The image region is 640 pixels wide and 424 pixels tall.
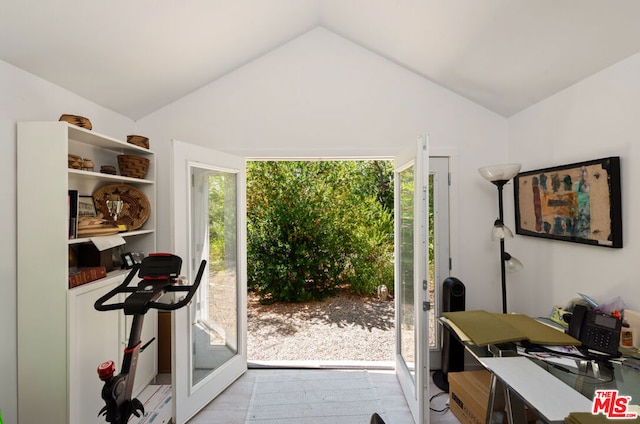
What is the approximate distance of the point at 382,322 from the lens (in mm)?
4145

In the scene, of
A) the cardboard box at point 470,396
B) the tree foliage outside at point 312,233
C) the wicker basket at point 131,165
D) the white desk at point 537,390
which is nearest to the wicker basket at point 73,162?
the wicker basket at point 131,165

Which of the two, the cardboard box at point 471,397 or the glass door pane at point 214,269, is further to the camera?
the glass door pane at point 214,269

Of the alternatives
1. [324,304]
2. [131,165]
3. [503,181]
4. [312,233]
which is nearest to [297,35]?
[131,165]

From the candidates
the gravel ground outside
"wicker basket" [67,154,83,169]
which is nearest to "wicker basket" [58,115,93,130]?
"wicker basket" [67,154,83,169]

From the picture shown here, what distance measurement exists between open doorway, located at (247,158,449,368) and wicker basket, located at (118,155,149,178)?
205 centimetres

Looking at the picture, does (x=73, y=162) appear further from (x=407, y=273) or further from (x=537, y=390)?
(x=537, y=390)

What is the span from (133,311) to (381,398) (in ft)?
6.38

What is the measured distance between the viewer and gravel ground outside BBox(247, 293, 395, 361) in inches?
130

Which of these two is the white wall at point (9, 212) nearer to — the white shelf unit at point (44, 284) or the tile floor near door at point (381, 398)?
the white shelf unit at point (44, 284)

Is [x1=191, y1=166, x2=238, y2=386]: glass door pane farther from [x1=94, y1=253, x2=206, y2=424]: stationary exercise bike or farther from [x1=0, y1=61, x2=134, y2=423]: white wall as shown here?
[x1=0, y1=61, x2=134, y2=423]: white wall

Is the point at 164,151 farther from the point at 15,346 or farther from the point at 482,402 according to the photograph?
the point at 482,402

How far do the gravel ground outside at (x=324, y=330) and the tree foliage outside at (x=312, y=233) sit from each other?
0.76 ft

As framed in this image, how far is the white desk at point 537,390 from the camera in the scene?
3.40ft

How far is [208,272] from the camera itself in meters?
2.37
